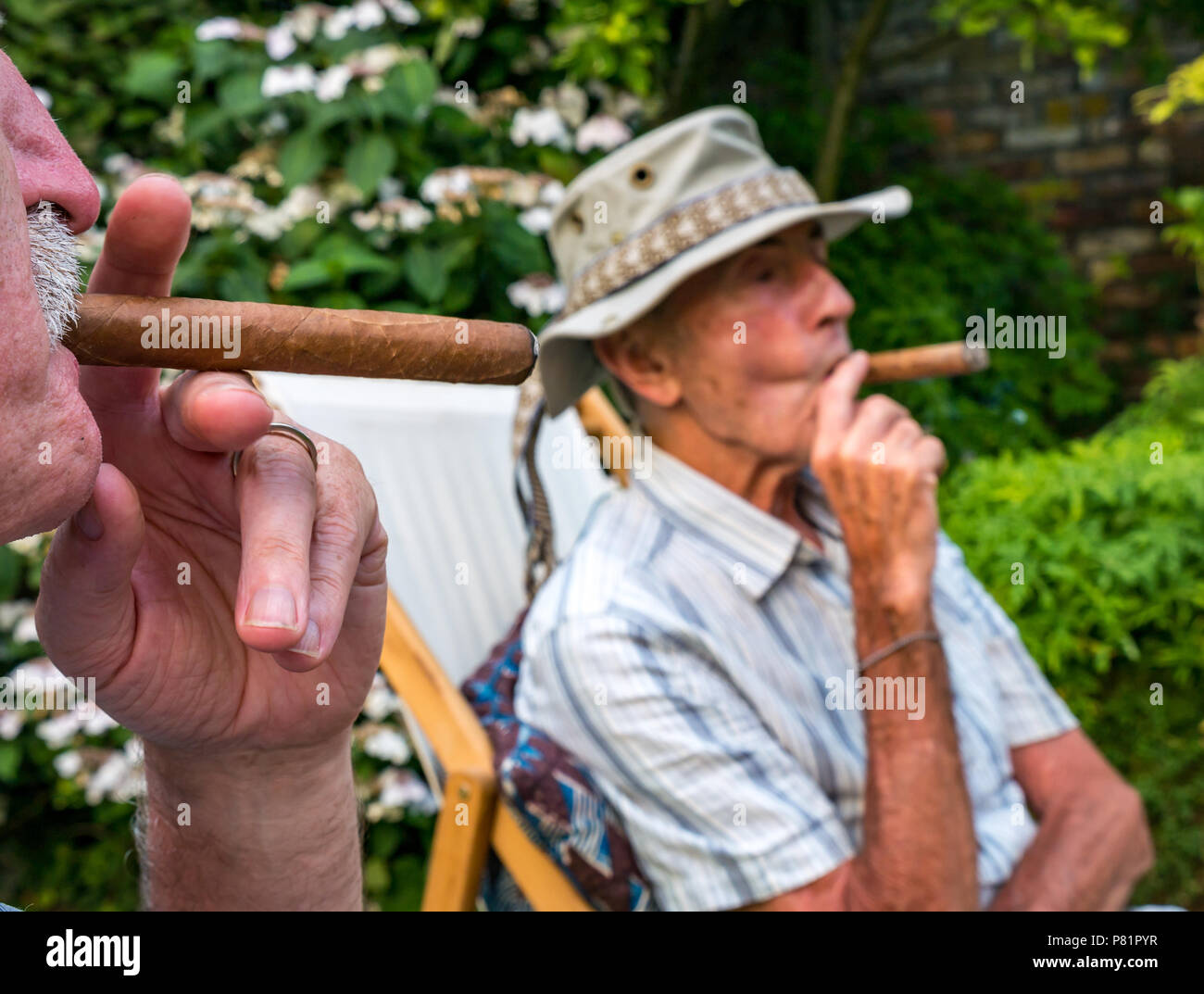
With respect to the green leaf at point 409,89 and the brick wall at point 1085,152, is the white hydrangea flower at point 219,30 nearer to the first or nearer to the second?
the green leaf at point 409,89

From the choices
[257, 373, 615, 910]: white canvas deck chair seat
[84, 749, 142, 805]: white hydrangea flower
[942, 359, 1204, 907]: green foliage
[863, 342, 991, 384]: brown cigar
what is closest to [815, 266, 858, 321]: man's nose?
[863, 342, 991, 384]: brown cigar

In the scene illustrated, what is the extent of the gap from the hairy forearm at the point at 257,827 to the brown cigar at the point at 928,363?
4.21 ft

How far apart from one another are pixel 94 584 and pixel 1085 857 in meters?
1.69

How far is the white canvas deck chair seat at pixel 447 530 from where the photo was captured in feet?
6.79

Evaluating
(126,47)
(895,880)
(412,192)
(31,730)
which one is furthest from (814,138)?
(895,880)

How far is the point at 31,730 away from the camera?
11.6 feet

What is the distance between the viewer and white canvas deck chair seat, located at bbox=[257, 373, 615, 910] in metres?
2.07

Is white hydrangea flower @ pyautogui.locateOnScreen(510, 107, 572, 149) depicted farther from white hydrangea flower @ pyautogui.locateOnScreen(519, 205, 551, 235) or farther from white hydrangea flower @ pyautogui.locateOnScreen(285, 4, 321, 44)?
white hydrangea flower @ pyautogui.locateOnScreen(285, 4, 321, 44)

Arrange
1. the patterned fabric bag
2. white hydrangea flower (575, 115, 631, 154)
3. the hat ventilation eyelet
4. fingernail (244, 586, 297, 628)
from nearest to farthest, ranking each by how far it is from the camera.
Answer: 1. fingernail (244, 586, 297, 628)
2. the patterned fabric bag
3. the hat ventilation eyelet
4. white hydrangea flower (575, 115, 631, 154)

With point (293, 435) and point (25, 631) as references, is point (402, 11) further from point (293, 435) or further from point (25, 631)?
point (293, 435)

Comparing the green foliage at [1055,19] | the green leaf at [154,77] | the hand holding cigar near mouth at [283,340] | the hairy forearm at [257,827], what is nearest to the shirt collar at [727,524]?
the hairy forearm at [257,827]

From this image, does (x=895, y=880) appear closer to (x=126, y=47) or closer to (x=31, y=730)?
(x=31, y=730)

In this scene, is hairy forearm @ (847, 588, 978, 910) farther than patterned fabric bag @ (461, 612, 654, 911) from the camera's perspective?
No

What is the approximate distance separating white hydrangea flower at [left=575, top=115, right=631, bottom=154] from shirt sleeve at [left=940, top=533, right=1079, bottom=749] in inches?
82.8
